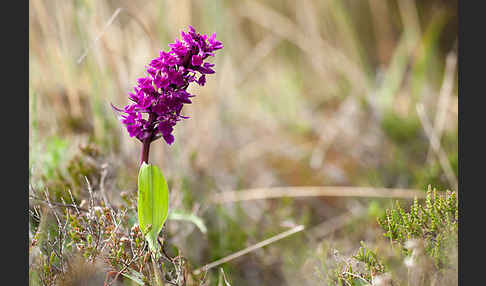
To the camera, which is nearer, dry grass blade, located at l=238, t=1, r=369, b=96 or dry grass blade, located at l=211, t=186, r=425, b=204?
dry grass blade, located at l=211, t=186, r=425, b=204

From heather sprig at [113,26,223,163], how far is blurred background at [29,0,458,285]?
1.32 ft

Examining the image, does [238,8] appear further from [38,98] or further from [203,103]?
[38,98]

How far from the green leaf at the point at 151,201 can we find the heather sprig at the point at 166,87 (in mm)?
44

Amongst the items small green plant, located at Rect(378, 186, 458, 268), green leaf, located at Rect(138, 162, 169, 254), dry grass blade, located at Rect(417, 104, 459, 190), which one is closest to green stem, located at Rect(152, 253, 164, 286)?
green leaf, located at Rect(138, 162, 169, 254)

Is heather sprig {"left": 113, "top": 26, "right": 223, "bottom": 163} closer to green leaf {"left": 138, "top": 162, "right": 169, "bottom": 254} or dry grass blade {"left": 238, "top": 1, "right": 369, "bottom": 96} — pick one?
green leaf {"left": 138, "top": 162, "right": 169, "bottom": 254}

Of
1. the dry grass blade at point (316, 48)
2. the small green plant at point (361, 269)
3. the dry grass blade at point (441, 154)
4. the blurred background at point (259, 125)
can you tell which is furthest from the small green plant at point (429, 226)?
the dry grass blade at point (316, 48)

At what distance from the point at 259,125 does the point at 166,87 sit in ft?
5.94

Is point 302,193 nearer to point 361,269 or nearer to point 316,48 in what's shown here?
point 361,269

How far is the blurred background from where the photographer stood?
157 cm

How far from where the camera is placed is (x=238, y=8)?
11.4 feet

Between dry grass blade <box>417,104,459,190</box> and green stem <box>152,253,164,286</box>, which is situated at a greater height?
dry grass blade <box>417,104,459,190</box>

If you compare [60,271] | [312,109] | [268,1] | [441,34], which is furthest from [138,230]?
[268,1]

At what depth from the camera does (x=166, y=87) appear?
0.91 m

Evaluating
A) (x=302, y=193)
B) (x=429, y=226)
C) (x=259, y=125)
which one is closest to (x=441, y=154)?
(x=302, y=193)
